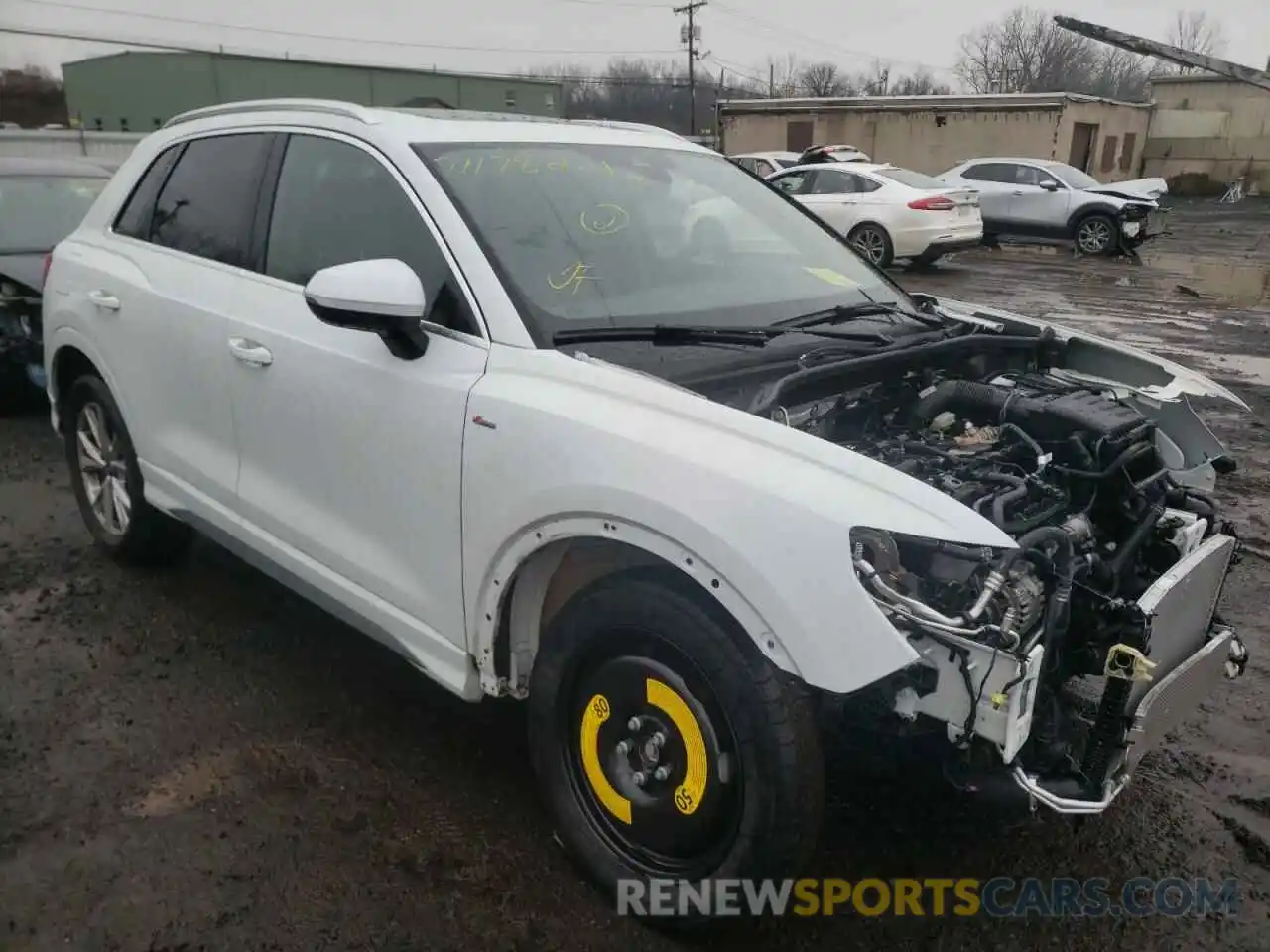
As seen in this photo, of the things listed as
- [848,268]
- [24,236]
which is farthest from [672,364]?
[24,236]

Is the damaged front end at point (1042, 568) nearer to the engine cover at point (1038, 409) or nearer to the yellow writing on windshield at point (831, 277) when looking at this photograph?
the engine cover at point (1038, 409)

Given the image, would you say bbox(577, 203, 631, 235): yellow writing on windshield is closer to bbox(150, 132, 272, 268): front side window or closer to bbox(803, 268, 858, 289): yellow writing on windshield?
bbox(803, 268, 858, 289): yellow writing on windshield

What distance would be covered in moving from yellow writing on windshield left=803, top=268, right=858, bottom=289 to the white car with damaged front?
12mm

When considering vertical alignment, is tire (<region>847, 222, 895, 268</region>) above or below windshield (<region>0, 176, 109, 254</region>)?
below

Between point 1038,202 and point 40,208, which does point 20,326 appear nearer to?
point 40,208

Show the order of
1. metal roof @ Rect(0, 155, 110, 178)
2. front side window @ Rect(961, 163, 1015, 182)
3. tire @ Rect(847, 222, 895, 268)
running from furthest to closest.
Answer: front side window @ Rect(961, 163, 1015, 182) < tire @ Rect(847, 222, 895, 268) < metal roof @ Rect(0, 155, 110, 178)

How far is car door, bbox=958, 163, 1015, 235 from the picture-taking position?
19.5 m

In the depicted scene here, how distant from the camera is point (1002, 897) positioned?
2.70 m

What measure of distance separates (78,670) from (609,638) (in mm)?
2445

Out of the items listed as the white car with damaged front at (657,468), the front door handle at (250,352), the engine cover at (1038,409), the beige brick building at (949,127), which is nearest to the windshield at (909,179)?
the white car with damaged front at (657,468)

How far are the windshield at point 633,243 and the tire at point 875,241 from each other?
42.8 ft

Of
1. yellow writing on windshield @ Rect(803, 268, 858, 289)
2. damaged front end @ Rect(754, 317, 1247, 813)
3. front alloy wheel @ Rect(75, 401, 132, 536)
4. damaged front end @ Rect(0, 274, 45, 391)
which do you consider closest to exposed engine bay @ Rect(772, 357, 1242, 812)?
damaged front end @ Rect(754, 317, 1247, 813)

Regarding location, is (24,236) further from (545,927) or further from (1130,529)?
(1130,529)

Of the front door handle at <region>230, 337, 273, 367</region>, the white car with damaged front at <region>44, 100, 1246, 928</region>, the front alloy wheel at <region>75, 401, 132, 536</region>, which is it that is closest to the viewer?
the white car with damaged front at <region>44, 100, 1246, 928</region>
